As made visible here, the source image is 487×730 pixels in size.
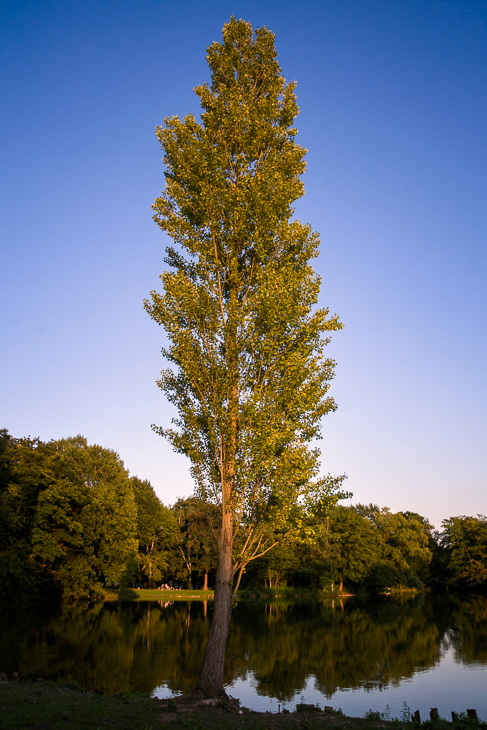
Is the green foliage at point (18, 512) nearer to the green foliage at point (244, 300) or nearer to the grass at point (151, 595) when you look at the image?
the grass at point (151, 595)

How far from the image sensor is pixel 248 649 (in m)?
26.0

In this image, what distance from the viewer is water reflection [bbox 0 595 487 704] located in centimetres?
1855

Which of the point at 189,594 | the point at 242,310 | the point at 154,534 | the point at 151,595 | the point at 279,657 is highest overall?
the point at 242,310

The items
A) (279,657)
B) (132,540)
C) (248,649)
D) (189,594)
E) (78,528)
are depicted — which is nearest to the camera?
Answer: (279,657)

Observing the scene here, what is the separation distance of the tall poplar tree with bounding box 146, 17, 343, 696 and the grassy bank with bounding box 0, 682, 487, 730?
6.56 feet

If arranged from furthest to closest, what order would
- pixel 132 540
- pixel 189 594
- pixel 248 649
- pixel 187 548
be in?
pixel 187 548, pixel 189 594, pixel 132 540, pixel 248 649

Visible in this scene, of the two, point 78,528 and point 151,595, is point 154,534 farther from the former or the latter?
point 78,528

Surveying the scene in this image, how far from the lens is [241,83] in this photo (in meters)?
18.0

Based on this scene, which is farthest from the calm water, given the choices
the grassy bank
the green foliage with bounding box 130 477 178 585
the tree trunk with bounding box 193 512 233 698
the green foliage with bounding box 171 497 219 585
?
the green foliage with bounding box 130 477 178 585

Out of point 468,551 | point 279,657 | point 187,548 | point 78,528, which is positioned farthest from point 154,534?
point 468,551

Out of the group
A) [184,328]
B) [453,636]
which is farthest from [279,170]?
[453,636]

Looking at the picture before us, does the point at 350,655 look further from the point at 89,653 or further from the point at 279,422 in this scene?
the point at 279,422

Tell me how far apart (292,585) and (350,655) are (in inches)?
Result: 2268

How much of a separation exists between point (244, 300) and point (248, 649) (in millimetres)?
20677
